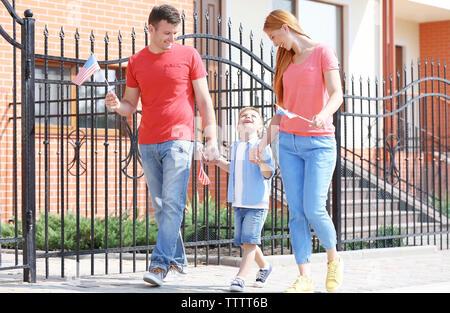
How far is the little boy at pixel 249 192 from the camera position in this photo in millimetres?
5883

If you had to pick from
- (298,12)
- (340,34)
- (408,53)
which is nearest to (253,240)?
(298,12)

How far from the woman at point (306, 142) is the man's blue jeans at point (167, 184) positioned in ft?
2.22

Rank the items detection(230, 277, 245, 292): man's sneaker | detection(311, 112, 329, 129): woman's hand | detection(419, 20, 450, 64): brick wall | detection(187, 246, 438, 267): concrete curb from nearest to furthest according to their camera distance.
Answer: detection(311, 112, 329, 129): woman's hand
detection(230, 277, 245, 292): man's sneaker
detection(187, 246, 438, 267): concrete curb
detection(419, 20, 450, 64): brick wall

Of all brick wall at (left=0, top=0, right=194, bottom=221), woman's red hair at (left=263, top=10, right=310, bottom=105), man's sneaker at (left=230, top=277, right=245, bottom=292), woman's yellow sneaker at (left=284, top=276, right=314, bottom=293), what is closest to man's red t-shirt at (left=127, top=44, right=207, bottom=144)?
woman's red hair at (left=263, top=10, right=310, bottom=105)

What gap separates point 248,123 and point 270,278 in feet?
4.43

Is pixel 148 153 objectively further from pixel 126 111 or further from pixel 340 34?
pixel 340 34

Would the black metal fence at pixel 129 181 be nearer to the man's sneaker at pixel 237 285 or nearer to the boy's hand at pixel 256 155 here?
the boy's hand at pixel 256 155

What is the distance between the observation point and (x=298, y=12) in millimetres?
14359

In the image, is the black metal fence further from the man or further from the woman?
the woman

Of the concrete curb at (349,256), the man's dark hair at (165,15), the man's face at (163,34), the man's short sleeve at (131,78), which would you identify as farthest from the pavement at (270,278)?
the man's dark hair at (165,15)

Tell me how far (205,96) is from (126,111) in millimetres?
554

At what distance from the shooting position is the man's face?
5594 millimetres

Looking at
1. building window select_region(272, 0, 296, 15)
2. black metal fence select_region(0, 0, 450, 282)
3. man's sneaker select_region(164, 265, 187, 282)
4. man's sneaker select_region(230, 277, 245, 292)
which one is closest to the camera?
man's sneaker select_region(230, 277, 245, 292)

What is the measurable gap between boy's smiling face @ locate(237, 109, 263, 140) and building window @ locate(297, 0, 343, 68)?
28.3 ft
